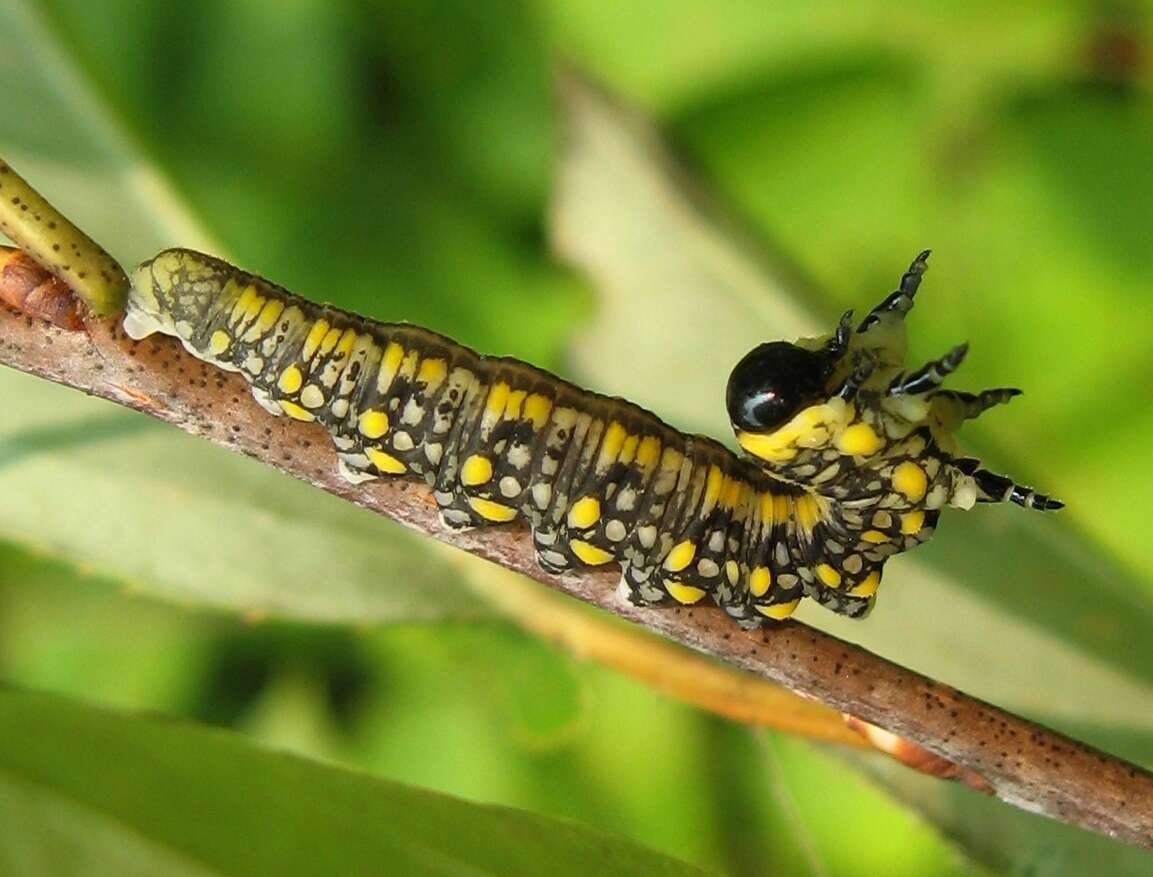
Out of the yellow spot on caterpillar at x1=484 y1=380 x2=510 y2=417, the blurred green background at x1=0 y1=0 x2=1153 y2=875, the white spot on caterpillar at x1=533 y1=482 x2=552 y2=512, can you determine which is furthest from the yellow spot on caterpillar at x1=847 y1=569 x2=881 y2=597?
the blurred green background at x1=0 y1=0 x2=1153 y2=875

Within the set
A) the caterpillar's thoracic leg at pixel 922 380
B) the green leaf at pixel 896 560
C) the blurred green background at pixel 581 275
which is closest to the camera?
the caterpillar's thoracic leg at pixel 922 380

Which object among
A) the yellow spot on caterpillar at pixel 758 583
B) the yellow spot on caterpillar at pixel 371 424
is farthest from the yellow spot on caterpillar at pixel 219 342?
the yellow spot on caterpillar at pixel 758 583

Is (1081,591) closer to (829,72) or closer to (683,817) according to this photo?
(683,817)

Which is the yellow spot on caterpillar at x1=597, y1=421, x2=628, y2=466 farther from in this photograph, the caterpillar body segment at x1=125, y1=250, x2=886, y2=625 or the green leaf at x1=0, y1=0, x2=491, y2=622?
the green leaf at x1=0, y1=0, x2=491, y2=622

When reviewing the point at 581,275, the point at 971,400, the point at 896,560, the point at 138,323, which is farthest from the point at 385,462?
the point at 581,275

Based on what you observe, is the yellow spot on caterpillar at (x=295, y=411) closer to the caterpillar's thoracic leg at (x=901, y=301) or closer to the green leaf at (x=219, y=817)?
the green leaf at (x=219, y=817)

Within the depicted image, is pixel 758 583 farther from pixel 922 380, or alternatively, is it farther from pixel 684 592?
pixel 922 380
